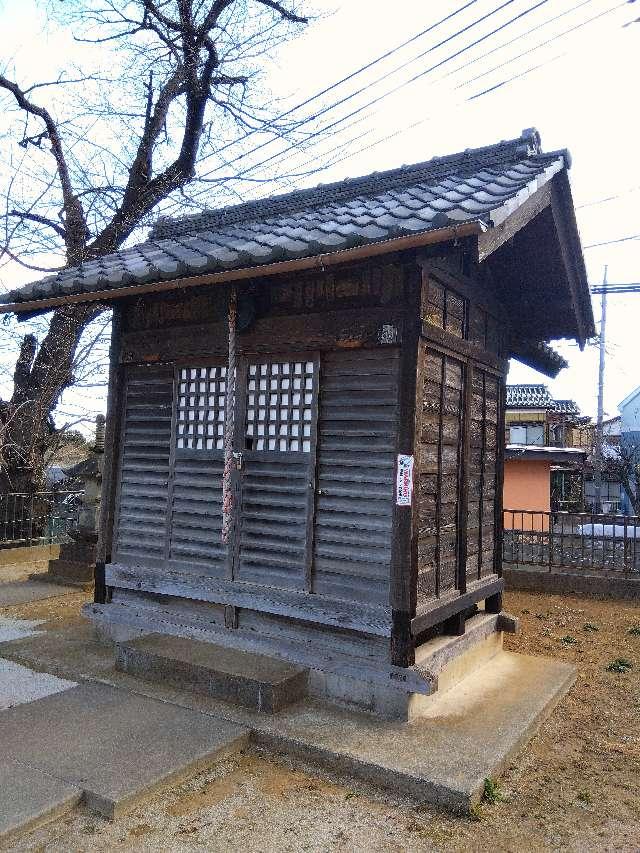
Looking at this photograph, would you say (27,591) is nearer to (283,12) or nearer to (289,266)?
(289,266)

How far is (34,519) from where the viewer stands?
14445mm

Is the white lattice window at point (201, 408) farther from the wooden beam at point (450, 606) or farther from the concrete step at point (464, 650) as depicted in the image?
the concrete step at point (464, 650)

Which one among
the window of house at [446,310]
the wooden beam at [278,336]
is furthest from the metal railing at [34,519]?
the window of house at [446,310]

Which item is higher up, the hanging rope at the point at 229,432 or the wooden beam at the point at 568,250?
the wooden beam at the point at 568,250

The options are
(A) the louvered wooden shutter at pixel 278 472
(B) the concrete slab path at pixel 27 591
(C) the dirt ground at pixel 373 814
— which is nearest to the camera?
(C) the dirt ground at pixel 373 814

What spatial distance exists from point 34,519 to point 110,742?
1126 cm

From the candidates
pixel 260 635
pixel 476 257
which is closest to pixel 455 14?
pixel 476 257

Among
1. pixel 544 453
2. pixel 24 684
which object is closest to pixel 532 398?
pixel 544 453

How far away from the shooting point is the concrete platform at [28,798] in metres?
3.46

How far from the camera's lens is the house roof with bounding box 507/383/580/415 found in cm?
3772

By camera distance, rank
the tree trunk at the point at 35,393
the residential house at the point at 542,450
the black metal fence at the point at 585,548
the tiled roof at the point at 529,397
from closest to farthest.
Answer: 1. the black metal fence at the point at 585,548
2. the tree trunk at the point at 35,393
3. the residential house at the point at 542,450
4. the tiled roof at the point at 529,397

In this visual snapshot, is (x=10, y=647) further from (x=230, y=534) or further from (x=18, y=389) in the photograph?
(x=18, y=389)

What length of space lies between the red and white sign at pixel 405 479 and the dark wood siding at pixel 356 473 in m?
0.15

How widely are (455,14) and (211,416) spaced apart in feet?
18.9
